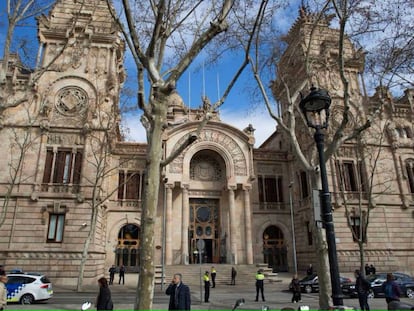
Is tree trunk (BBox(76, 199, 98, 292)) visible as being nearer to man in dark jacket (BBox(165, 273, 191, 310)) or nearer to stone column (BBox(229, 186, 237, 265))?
stone column (BBox(229, 186, 237, 265))

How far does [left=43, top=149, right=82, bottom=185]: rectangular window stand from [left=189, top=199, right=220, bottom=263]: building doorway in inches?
432

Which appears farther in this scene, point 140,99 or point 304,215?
point 304,215

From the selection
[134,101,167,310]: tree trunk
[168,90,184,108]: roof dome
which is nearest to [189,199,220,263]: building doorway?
[168,90,184,108]: roof dome

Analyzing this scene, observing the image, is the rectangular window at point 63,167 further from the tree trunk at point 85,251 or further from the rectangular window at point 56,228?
the tree trunk at point 85,251

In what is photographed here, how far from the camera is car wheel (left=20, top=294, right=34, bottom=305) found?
14554mm

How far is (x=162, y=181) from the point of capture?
29.2m

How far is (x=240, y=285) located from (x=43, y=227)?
14.8m

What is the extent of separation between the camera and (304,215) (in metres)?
29.2

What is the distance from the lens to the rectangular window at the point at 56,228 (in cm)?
2270

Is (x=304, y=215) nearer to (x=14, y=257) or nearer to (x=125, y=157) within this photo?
(x=125, y=157)

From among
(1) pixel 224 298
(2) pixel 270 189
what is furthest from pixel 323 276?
(2) pixel 270 189

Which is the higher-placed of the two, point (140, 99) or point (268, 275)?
point (140, 99)

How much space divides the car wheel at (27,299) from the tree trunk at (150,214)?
1086 centimetres

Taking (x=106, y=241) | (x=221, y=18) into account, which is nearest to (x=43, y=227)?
(x=106, y=241)
